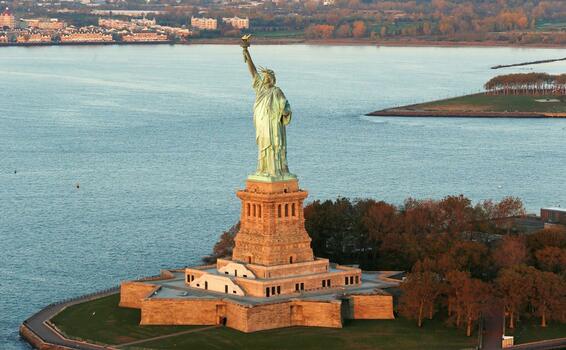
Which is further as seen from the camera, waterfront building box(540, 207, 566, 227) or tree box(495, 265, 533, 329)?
waterfront building box(540, 207, 566, 227)

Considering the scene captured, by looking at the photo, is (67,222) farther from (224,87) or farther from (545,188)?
(224,87)

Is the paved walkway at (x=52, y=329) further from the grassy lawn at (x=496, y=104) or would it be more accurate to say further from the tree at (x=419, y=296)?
the grassy lawn at (x=496, y=104)

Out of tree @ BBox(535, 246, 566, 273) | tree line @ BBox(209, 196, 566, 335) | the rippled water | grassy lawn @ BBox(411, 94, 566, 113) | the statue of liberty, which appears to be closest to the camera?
tree line @ BBox(209, 196, 566, 335)

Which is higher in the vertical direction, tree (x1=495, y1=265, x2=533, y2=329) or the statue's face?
the statue's face

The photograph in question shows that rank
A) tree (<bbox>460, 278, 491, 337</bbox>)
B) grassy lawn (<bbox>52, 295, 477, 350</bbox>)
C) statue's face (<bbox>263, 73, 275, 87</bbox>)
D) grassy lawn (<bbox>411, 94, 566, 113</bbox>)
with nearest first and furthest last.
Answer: grassy lawn (<bbox>52, 295, 477, 350</bbox>), tree (<bbox>460, 278, 491, 337</bbox>), statue's face (<bbox>263, 73, 275, 87</bbox>), grassy lawn (<bbox>411, 94, 566, 113</bbox>)

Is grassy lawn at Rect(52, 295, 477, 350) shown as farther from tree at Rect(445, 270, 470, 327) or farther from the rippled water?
the rippled water

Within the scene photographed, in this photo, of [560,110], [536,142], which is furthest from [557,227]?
[560,110]

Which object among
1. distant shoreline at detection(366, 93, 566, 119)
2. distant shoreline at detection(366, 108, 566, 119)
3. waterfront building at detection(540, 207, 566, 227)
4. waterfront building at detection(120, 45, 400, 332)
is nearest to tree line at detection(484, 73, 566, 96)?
distant shoreline at detection(366, 93, 566, 119)

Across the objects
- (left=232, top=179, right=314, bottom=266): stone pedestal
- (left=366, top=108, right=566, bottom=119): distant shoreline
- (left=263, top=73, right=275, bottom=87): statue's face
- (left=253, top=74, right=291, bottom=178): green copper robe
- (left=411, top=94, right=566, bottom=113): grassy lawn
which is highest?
(left=263, top=73, right=275, bottom=87): statue's face
